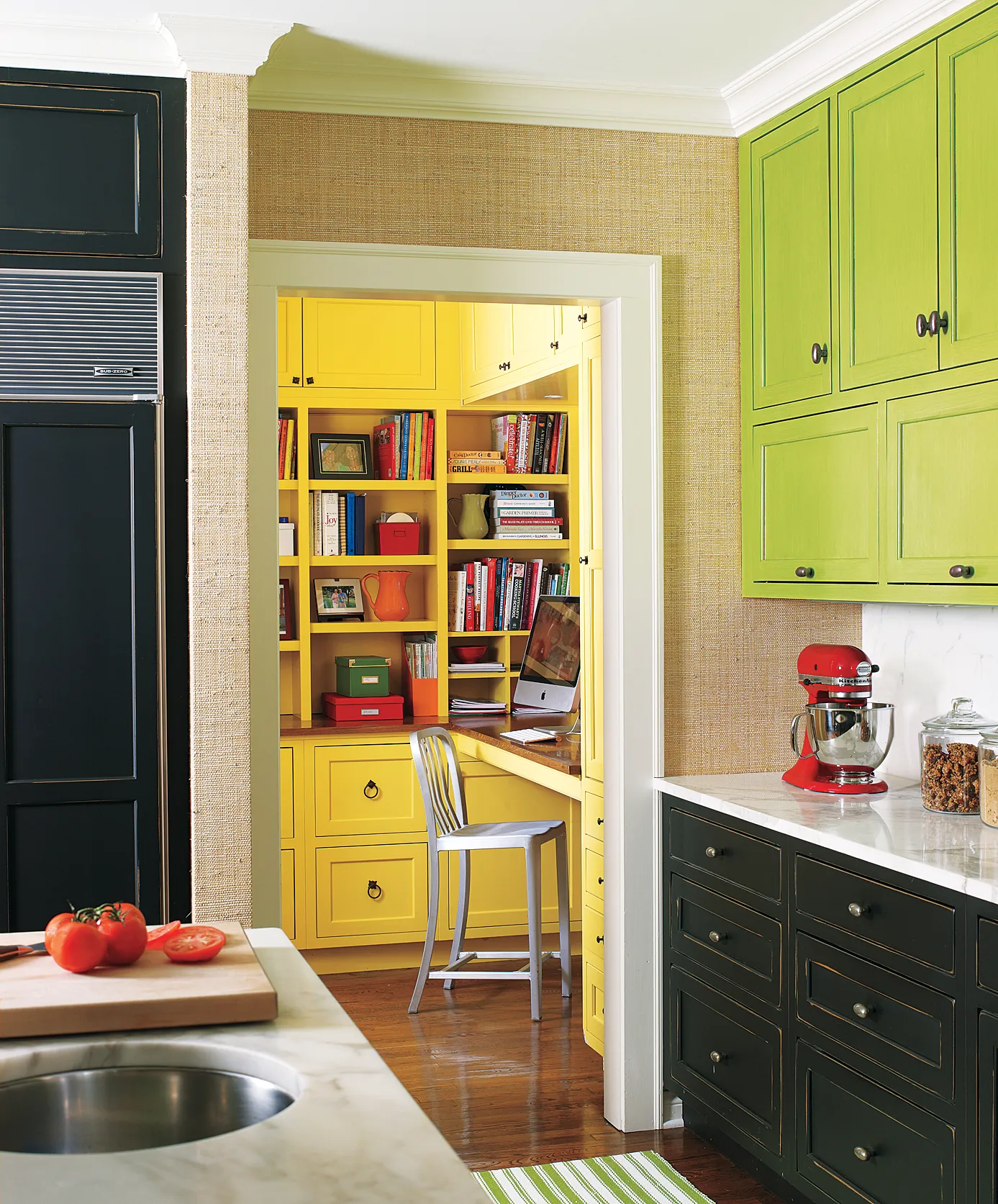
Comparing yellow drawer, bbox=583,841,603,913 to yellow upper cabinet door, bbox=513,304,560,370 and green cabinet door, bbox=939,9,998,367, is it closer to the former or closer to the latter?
yellow upper cabinet door, bbox=513,304,560,370

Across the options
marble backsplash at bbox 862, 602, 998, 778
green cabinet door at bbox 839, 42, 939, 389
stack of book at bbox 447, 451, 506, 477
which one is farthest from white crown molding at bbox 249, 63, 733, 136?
stack of book at bbox 447, 451, 506, 477

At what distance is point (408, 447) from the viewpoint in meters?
5.39

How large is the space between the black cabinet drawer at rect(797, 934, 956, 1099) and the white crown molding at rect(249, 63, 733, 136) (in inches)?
84.4

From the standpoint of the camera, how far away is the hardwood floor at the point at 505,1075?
3.26m

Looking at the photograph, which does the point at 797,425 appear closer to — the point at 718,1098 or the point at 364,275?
the point at 364,275

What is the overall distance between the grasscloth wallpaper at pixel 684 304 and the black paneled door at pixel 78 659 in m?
0.95

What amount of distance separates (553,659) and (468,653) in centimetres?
55

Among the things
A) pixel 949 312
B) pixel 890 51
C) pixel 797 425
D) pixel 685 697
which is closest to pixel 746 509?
pixel 797 425

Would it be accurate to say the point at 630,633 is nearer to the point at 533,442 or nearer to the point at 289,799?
the point at 289,799

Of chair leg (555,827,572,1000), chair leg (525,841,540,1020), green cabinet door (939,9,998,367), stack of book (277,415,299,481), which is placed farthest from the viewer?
stack of book (277,415,299,481)

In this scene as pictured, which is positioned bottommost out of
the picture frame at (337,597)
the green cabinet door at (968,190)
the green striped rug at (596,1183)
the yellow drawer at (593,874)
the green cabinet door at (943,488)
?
the green striped rug at (596,1183)

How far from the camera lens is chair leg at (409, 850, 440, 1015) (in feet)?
14.6

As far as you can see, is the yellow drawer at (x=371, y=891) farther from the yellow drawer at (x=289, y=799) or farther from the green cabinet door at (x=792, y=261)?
the green cabinet door at (x=792, y=261)

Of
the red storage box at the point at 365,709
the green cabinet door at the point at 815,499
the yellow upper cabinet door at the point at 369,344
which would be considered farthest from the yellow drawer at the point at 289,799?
the green cabinet door at the point at 815,499
